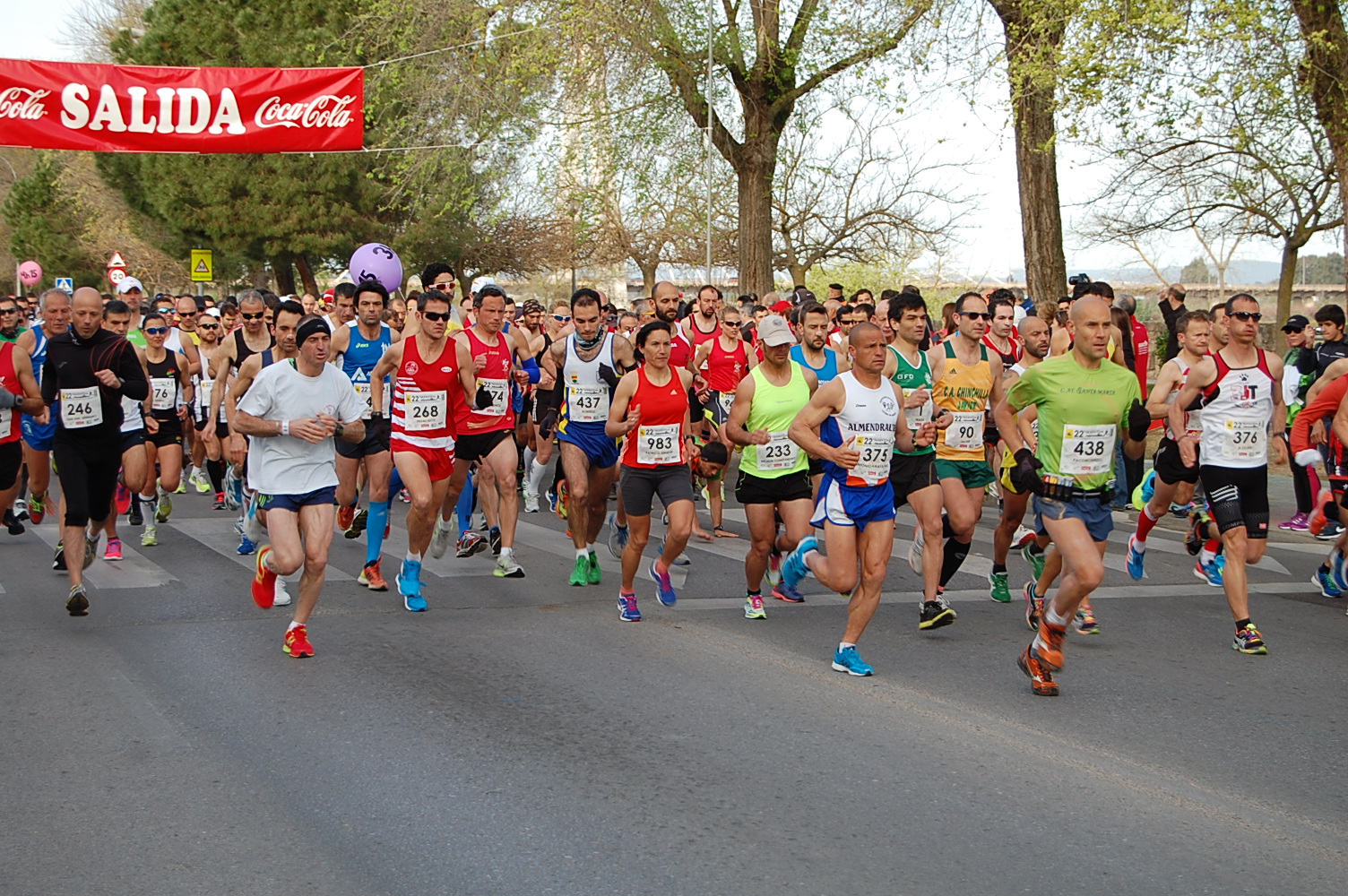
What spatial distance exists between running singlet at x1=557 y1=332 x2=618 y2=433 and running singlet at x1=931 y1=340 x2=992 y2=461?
2362 mm

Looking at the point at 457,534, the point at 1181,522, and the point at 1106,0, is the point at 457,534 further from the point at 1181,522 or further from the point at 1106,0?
the point at 1106,0

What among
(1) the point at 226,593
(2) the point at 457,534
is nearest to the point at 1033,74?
(2) the point at 457,534

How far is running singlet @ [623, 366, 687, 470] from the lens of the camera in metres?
8.57

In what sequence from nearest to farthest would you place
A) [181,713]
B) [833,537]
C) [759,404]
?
[181,713] < [833,537] < [759,404]

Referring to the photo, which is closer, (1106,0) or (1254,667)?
(1254,667)

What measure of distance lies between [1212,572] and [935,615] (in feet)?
10.1

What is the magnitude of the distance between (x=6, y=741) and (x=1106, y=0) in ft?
44.5

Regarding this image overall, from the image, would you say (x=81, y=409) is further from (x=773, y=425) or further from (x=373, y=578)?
(x=773, y=425)

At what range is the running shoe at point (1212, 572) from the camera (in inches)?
391

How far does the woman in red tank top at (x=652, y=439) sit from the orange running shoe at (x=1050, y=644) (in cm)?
A: 247

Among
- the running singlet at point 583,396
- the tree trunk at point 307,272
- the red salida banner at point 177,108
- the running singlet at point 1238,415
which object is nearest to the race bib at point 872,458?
the running singlet at point 1238,415

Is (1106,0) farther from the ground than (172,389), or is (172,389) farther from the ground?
(1106,0)

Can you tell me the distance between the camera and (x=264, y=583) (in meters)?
7.61

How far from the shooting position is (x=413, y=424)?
8.90 meters
